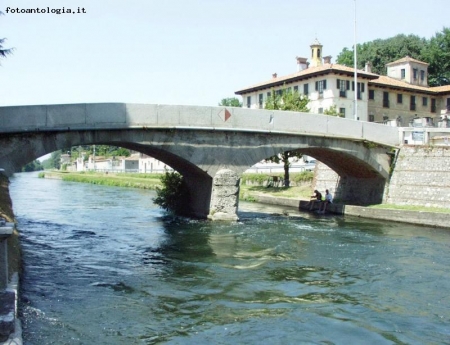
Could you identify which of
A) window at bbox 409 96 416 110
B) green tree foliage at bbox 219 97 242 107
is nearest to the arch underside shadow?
window at bbox 409 96 416 110

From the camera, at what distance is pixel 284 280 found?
1154cm

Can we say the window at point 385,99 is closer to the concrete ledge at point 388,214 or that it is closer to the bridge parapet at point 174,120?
the concrete ledge at point 388,214

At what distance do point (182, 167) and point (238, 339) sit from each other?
629 inches

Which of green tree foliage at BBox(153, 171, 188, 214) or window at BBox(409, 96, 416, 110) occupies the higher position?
window at BBox(409, 96, 416, 110)

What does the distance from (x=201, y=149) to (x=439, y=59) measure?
52.1 metres

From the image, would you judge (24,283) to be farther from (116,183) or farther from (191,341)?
(116,183)

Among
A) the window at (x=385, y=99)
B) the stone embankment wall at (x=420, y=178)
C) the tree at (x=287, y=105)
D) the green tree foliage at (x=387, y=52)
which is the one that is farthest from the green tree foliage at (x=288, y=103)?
the green tree foliage at (x=387, y=52)

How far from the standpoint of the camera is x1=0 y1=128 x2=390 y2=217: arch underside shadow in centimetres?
1731

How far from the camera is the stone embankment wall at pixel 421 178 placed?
2292 centimetres

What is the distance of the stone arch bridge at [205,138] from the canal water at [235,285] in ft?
8.93

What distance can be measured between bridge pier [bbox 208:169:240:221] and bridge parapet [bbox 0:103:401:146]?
202cm

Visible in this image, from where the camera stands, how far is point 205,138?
2080cm

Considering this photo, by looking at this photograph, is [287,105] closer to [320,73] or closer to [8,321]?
[320,73]

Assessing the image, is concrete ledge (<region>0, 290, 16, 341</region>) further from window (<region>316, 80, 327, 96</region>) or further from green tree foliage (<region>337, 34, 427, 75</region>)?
green tree foliage (<region>337, 34, 427, 75</region>)
